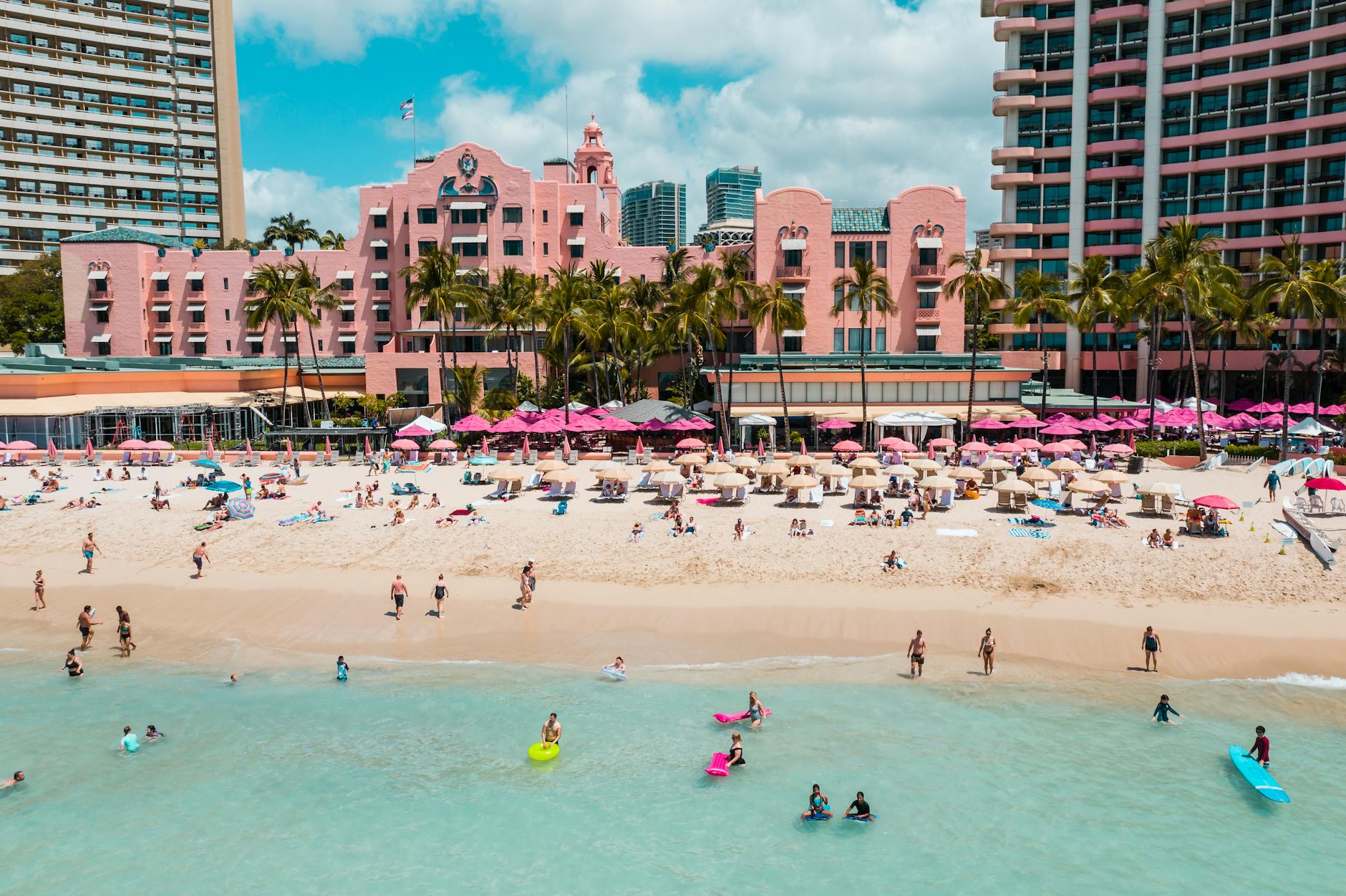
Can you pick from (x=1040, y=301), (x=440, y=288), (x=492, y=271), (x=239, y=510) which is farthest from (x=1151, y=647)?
(x=492, y=271)

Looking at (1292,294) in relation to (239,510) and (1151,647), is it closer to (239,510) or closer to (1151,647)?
(1151,647)

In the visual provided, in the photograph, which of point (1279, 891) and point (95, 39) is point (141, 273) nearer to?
point (95, 39)

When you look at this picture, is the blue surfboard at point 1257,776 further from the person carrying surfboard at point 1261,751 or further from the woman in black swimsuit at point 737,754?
the woman in black swimsuit at point 737,754

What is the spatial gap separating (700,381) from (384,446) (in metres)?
24.0

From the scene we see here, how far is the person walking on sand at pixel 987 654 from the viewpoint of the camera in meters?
23.2

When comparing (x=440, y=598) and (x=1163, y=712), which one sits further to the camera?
(x=440, y=598)

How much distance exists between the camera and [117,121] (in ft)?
364

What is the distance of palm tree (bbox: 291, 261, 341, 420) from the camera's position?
62250 mm

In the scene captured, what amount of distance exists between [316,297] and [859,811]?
6487cm

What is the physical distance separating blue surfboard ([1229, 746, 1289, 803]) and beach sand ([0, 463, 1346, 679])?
14.3 feet

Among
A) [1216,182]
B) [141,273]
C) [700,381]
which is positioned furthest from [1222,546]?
[141,273]

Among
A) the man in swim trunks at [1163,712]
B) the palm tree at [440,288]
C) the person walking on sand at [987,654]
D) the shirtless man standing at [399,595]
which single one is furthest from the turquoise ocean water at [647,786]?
the palm tree at [440,288]

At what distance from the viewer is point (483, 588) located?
2933 centimetres

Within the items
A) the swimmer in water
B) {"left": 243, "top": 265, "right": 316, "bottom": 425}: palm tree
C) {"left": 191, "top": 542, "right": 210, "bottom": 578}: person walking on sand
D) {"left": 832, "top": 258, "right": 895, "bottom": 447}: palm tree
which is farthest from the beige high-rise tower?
the swimmer in water
